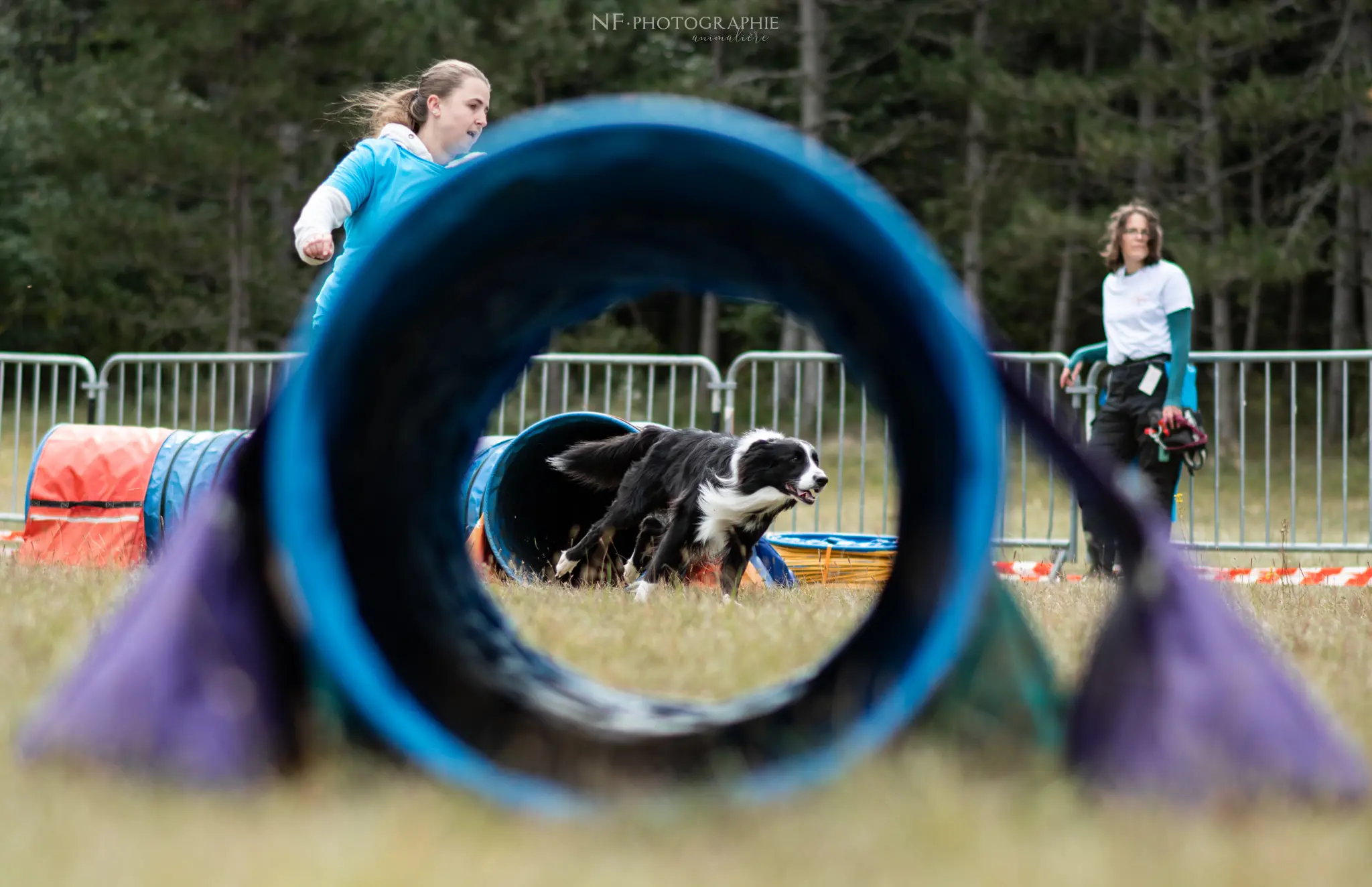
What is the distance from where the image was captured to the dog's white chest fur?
19.0 ft

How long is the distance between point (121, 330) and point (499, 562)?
816 inches

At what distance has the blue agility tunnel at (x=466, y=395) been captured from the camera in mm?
2100

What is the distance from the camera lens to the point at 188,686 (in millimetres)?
2240

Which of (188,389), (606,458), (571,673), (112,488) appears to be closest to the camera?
(571,673)

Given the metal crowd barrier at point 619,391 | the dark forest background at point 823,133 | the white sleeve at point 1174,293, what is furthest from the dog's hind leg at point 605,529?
the dark forest background at point 823,133

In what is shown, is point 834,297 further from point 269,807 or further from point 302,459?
point 269,807

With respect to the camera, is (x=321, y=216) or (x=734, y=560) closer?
(x=321, y=216)

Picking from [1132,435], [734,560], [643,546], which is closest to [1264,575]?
[1132,435]

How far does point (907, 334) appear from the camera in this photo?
251 centimetres

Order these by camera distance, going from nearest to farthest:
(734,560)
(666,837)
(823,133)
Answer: (666,837)
(734,560)
(823,133)

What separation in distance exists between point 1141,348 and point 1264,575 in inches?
53.5

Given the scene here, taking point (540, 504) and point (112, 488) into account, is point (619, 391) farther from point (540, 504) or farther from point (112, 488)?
point (112, 488)

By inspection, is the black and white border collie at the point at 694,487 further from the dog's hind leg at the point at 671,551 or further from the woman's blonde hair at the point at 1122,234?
the woman's blonde hair at the point at 1122,234

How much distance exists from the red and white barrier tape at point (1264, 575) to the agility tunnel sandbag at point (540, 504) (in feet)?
6.04
